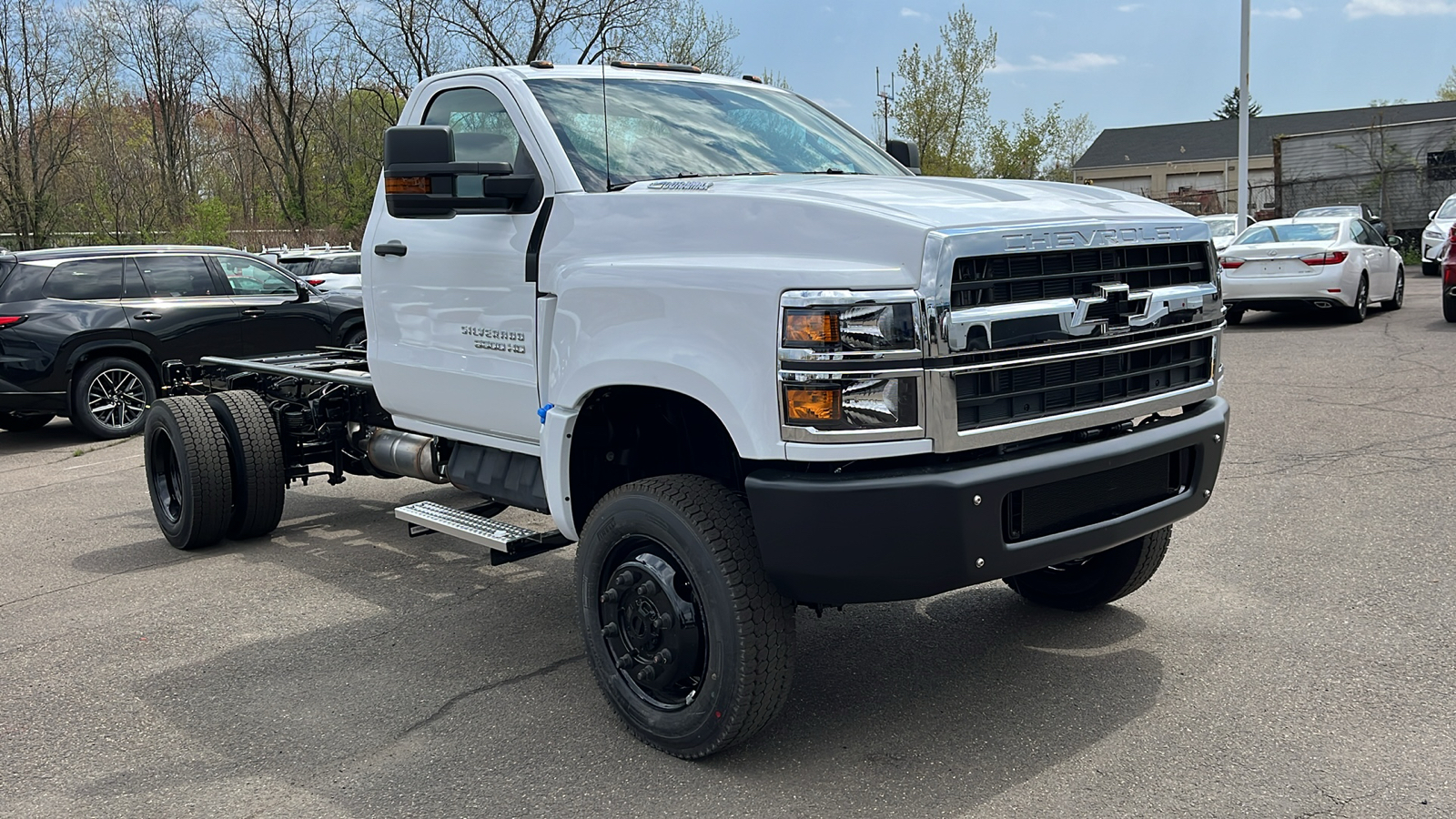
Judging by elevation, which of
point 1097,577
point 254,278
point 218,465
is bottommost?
point 1097,577

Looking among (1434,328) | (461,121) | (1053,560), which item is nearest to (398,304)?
(461,121)

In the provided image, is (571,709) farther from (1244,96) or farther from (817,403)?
(1244,96)

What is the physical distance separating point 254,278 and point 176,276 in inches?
31.0

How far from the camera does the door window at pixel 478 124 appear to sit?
441cm

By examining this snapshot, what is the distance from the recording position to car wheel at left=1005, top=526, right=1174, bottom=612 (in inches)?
175

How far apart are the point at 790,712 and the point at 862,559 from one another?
3.38 ft

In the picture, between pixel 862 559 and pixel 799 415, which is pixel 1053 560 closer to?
pixel 862 559

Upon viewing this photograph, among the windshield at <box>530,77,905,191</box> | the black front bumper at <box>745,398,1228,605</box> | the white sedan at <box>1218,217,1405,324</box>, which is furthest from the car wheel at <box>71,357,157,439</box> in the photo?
the white sedan at <box>1218,217,1405,324</box>

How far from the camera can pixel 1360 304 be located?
49.0 ft

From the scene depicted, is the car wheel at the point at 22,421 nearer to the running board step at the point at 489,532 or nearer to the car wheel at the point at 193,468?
the car wheel at the point at 193,468

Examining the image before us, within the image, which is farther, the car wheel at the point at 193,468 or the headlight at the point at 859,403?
the car wheel at the point at 193,468

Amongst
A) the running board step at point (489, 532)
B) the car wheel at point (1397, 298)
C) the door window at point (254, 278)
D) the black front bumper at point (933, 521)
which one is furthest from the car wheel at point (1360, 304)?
the running board step at point (489, 532)

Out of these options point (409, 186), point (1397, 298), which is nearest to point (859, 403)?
point (409, 186)

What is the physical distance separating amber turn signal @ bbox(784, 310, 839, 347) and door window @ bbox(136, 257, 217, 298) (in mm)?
10327
